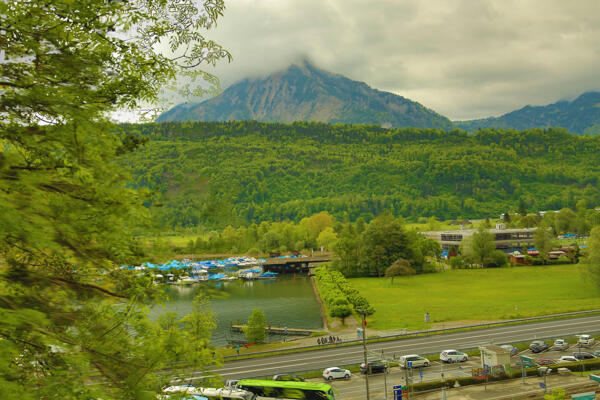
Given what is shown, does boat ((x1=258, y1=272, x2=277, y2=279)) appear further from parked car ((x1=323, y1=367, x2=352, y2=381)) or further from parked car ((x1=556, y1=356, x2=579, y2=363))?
parked car ((x1=556, y1=356, x2=579, y2=363))

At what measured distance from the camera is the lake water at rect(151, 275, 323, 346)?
34562 millimetres

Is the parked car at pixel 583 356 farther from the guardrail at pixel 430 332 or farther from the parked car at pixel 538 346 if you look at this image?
the guardrail at pixel 430 332

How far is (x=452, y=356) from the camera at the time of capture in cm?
2216

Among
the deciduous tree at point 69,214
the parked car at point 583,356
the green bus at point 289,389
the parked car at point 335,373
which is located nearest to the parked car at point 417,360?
the parked car at point 335,373

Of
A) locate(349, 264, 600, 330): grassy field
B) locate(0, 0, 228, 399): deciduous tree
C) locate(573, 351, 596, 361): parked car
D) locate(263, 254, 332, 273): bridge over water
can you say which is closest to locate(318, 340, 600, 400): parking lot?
locate(573, 351, 596, 361): parked car

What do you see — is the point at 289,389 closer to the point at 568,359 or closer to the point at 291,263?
the point at 568,359

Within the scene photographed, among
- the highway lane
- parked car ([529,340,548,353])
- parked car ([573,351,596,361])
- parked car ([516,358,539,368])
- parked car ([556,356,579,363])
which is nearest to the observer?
parked car ([516,358,539,368])

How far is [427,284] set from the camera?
166ft

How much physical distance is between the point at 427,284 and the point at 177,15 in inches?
1977

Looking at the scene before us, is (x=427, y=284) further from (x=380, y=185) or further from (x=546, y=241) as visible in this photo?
(x=380, y=185)

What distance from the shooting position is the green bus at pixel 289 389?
1602 centimetres

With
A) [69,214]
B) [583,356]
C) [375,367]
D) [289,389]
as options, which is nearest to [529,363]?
[583,356]

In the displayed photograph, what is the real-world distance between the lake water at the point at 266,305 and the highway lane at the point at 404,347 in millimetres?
7103

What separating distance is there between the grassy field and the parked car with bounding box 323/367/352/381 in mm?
10685
